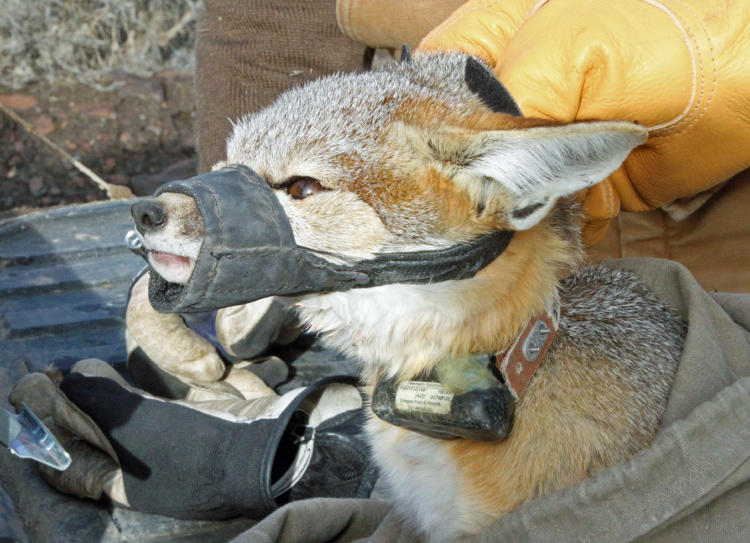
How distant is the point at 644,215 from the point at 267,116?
155cm

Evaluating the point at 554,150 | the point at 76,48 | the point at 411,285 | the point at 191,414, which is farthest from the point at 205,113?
the point at 76,48

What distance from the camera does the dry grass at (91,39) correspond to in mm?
7195

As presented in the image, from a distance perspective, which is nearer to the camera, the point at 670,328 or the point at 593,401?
the point at 593,401

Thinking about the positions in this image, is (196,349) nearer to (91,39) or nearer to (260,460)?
(260,460)

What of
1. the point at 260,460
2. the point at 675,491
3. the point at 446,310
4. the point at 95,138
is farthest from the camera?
the point at 95,138

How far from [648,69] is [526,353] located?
824mm

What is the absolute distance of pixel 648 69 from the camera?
74.4 inches

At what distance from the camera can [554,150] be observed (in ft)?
4.40

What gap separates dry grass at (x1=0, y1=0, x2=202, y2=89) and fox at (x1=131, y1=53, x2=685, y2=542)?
624 cm

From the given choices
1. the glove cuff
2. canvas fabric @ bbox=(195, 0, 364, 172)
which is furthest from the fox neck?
canvas fabric @ bbox=(195, 0, 364, 172)

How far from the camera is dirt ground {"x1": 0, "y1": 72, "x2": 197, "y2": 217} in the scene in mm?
6160

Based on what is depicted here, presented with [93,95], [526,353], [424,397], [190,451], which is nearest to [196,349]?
[190,451]

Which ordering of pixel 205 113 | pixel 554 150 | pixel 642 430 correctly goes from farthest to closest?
pixel 205 113 → pixel 642 430 → pixel 554 150

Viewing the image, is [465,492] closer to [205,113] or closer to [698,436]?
[698,436]
